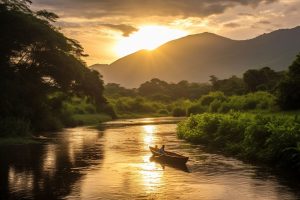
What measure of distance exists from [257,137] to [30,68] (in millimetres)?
42462

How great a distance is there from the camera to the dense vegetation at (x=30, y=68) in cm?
5947

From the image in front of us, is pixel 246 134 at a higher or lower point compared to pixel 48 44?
lower

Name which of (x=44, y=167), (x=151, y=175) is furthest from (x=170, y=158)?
(x=44, y=167)

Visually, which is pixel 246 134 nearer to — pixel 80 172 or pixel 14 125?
pixel 80 172

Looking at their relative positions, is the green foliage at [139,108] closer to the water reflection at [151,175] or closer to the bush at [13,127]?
the bush at [13,127]

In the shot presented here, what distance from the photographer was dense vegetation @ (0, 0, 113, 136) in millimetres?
59469

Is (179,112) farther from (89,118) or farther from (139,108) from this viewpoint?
(89,118)

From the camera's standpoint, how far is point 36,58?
6781 cm

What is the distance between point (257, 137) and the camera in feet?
118

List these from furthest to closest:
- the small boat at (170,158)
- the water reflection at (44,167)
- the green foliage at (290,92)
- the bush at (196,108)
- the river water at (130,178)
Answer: the bush at (196,108) → the green foliage at (290,92) → the small boat at (170,158) → the water reflection at (44,167) → the river water at (130,178)

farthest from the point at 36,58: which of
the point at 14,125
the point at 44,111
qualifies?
the point at 14,125

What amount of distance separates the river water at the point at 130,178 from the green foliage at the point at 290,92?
Answer: 48.6ft

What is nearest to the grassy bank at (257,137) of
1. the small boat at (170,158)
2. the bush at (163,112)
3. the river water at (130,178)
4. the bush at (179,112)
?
the river water at (130,178)

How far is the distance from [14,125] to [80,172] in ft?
89.6
